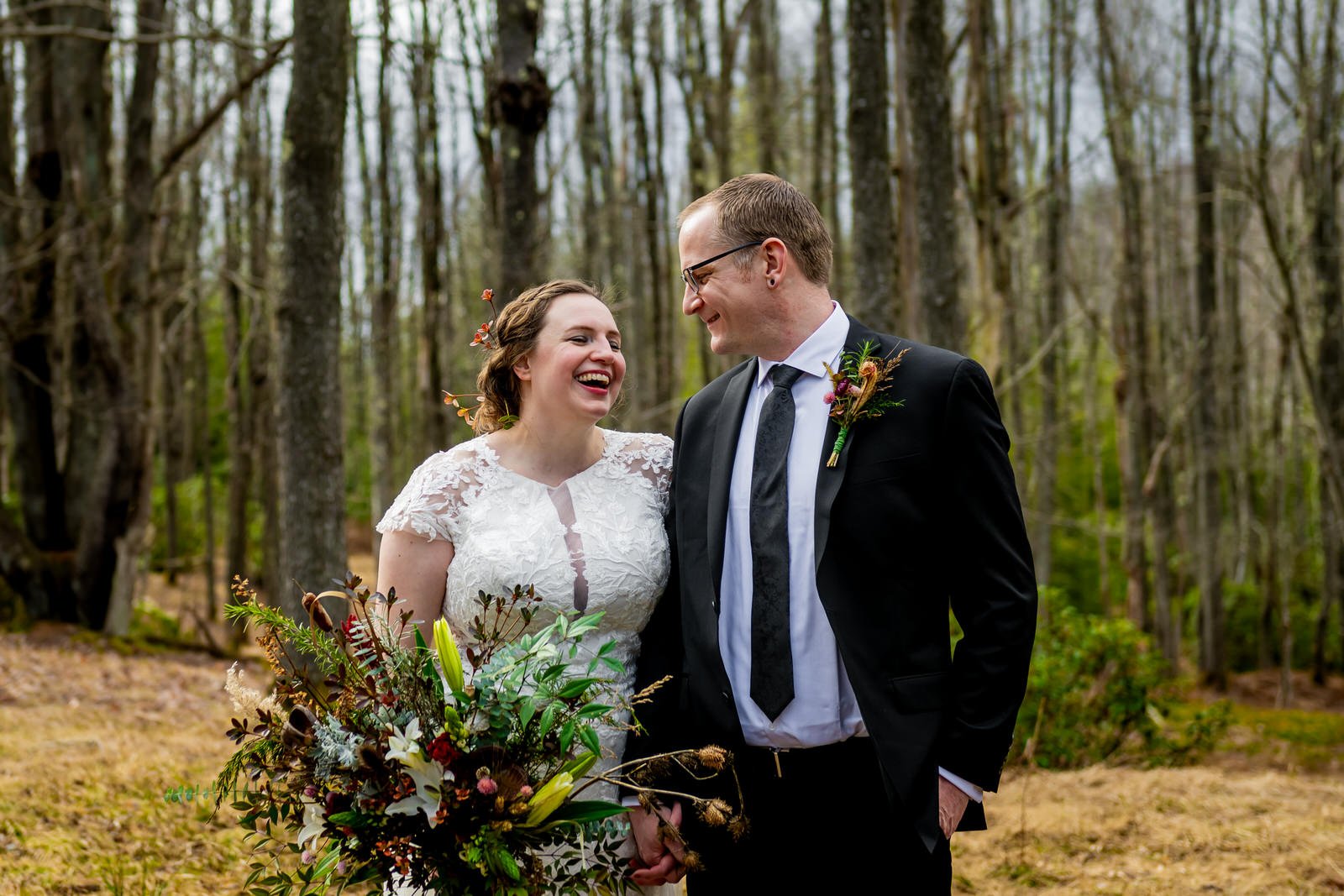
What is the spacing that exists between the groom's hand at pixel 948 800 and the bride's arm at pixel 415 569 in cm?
135

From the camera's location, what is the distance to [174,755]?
558 cm

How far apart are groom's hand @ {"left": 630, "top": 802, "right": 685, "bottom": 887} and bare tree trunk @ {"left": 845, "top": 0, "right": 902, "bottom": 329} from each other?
3.63 metres

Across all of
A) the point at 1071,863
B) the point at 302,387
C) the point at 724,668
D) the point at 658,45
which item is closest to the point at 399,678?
the point at 724,668

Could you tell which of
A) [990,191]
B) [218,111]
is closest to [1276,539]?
[990,191]

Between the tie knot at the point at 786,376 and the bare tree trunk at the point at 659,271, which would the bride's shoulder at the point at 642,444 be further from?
the bare tree trunk at the point at 659,271

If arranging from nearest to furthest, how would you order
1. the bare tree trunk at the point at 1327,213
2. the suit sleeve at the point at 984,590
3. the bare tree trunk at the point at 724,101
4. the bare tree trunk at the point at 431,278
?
the suit sleeve at the point at 984,590
the bare tree trunk at the point at 1327,213
the bare tree trunk at the point at 431,278
the bare tree trunk at the point at 724,101

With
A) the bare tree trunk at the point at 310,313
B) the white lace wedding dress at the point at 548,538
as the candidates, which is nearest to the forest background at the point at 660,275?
the bare tree trunk at the point at 310,313

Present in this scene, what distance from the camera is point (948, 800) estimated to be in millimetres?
2359

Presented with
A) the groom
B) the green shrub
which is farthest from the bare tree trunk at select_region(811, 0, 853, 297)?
the groom

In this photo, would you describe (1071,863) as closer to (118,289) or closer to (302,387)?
(302,387)

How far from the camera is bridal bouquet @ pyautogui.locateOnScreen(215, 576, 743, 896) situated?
2.05 m

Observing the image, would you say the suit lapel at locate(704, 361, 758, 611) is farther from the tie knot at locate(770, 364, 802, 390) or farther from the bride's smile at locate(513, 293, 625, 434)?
the bride's smile at locate(513, 293, 625, 434)

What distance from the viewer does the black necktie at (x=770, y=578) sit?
2463mm

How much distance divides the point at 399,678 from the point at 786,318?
1.29 metres
